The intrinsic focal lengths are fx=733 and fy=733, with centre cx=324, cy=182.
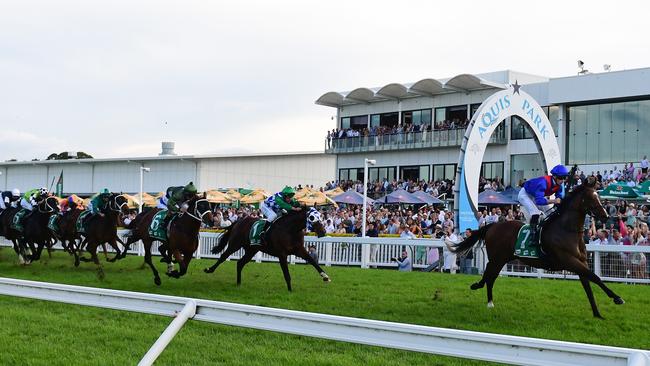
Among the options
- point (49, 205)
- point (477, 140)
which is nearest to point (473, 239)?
point (477, 140)

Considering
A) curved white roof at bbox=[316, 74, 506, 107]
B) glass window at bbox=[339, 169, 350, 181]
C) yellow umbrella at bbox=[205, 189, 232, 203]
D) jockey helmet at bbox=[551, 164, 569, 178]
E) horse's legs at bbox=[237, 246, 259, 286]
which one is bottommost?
horse's legs at bbox=[237, 246, 259, 286]

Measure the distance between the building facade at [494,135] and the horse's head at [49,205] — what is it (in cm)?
1879

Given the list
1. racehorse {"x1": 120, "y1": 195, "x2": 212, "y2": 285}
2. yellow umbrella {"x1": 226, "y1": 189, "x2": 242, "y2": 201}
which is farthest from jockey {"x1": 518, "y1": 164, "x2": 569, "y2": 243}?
yellow umbrella {"x1": 226, "y1": 189, "x2": 242, "y2": 201}

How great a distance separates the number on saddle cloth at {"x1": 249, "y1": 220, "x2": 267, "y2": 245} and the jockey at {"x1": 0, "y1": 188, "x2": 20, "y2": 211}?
8519mm

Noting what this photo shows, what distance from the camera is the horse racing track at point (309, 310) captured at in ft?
20.6

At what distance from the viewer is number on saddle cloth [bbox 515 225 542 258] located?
29.3ft

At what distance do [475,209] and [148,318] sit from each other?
8755 millimetres

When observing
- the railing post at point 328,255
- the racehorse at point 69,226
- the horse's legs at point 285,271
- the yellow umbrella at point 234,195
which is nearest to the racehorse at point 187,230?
the horse's legs at point 285,271

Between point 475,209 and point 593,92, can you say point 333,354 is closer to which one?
point 475,209

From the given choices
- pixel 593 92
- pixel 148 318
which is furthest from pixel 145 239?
pixel 593 92

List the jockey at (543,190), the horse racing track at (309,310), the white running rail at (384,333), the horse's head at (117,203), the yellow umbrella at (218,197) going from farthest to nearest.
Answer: the yellow umbrella at (218,197)
the horse's head at (117,203)
the jockey at (543,190)
the horse racing track at (309,310)
the white running rail at (384,333)

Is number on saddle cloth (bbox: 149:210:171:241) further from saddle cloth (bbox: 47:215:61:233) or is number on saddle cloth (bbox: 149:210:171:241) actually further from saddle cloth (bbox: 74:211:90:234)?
saddle cloth (bbox: 47:215:61:233)

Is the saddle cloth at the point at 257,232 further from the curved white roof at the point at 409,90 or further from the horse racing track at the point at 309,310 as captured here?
the curved white roof at the point at 409,90

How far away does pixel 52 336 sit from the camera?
7.12 metres
